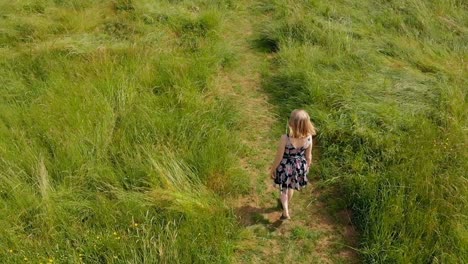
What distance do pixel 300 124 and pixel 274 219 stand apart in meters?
1.14

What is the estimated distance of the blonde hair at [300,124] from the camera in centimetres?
398

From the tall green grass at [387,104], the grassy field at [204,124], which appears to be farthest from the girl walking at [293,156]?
the tall green grass at [387,104]

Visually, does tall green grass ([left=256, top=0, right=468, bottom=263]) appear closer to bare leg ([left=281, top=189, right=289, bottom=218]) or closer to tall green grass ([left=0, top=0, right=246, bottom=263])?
bare leg ([left=281, top=189, right=289, bottom=218])

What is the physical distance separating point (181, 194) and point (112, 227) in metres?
0.72

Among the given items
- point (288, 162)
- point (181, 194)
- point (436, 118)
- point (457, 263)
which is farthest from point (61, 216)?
point (436, 118)

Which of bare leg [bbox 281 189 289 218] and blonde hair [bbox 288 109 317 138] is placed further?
bare leg [bbox 281 189 289 218]

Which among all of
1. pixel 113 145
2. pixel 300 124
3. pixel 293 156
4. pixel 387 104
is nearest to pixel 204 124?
pixel 113 145

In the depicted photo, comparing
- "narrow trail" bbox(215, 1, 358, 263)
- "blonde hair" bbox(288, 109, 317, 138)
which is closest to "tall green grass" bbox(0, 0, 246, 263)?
"narrow trail" bbox(215, 1, 358, 263)

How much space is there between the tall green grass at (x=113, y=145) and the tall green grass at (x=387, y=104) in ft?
3.97

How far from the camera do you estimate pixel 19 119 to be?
5199 mm

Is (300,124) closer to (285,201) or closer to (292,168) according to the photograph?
(292,168)

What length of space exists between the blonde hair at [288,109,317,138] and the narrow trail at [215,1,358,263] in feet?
3.24

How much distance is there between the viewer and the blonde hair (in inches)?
157

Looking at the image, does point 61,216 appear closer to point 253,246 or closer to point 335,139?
point 253,246
